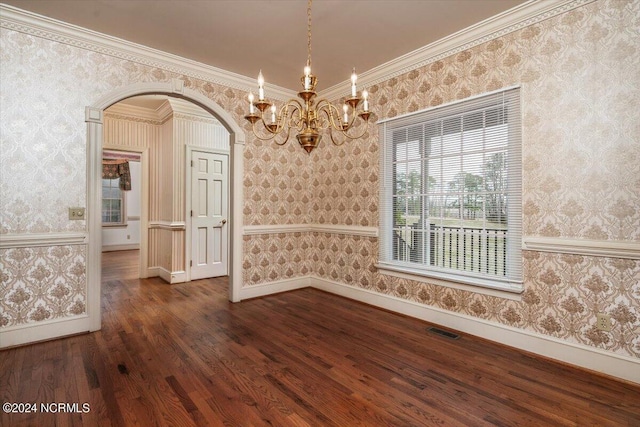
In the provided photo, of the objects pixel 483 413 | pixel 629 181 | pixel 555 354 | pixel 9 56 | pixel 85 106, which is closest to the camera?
pixel 483 413

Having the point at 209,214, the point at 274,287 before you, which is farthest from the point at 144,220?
the point at 274,287

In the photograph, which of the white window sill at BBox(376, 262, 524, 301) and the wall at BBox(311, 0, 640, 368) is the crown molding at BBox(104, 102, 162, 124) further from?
the wall at BBox(311, 0, 640, 368)

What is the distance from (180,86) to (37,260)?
2214 mm

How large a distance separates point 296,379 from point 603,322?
7.41 ft

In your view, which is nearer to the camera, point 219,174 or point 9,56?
point 9,56

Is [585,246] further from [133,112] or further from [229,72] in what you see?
[133,112]

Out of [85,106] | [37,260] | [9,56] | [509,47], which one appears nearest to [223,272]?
[37,260]

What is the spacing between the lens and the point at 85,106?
3086 millimetres

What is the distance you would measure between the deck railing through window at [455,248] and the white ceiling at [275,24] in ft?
6.33

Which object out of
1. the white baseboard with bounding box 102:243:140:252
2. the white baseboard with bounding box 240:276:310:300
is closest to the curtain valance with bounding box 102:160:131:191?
the white baseboard with bounding box 102:243:140:252

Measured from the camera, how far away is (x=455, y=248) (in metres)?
3.20

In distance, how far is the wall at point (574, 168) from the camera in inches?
88.0

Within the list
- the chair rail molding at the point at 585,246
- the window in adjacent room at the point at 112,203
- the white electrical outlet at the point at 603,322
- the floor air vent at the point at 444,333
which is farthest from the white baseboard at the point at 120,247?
the white electrical outlet at the point at 603,322

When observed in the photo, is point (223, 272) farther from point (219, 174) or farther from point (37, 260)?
point (37, 260)
